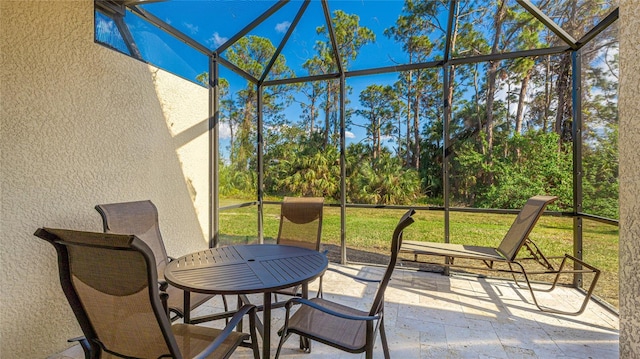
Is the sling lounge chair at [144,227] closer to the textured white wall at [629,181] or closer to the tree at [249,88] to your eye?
the tree at [249,88]

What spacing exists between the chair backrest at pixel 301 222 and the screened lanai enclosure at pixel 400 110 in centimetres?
132

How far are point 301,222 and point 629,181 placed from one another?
2946mm

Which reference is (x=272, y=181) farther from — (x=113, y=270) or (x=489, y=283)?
(x=113, y=270)

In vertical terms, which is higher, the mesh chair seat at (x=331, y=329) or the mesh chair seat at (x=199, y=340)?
the mesh chair seat at (x=199, y=340)

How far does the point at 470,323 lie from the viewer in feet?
9.47

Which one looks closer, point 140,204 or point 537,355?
point 537,355

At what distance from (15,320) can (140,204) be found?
1.19 metres

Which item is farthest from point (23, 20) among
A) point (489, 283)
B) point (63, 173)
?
point (489, 283)

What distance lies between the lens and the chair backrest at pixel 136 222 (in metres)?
2.45

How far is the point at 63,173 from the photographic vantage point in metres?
2.43

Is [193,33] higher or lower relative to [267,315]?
higher

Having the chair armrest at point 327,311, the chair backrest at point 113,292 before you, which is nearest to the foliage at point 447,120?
the chair armrest at point 327,311

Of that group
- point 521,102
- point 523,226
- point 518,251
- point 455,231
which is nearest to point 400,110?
point 521,102

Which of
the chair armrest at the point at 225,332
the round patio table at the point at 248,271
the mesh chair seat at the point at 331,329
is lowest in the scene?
the mesh chair seat at the point at 331,329
